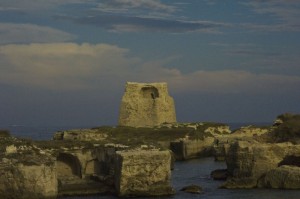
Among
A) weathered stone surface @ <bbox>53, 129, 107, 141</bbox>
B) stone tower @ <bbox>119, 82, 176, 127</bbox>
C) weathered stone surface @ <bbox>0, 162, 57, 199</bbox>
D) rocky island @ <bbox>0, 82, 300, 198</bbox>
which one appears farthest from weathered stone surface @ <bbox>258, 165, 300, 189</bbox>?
stone tower @ <bbox>119, 82, 176, 127</bbox>

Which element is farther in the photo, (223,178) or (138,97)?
(138,97)

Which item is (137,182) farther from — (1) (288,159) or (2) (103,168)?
(1) (288,159)

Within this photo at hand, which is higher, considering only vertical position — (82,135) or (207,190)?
(82,135)

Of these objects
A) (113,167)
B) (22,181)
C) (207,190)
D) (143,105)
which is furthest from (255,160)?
(143,105)

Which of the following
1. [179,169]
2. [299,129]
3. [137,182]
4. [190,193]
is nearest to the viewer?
[137,182]

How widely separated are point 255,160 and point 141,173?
8646 millimetres

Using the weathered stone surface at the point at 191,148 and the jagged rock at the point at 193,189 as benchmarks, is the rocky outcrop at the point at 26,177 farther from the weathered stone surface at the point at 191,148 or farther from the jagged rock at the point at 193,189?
the weathered stone surface at the point at 191,148

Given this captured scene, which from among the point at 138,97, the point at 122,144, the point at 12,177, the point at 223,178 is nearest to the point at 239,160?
the point at 223,178

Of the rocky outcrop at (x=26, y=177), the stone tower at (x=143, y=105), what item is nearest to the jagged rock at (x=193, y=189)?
the rocky outcrop at (x=26, y=177)

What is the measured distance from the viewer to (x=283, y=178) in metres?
36.3

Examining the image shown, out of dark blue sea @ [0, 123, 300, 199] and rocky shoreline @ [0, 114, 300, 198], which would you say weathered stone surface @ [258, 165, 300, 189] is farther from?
dark blue sea @ [0, 123, 300, 199]

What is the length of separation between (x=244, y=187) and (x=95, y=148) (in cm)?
1020

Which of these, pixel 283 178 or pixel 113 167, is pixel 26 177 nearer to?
pixel 113 167

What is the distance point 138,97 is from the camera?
8756cm
